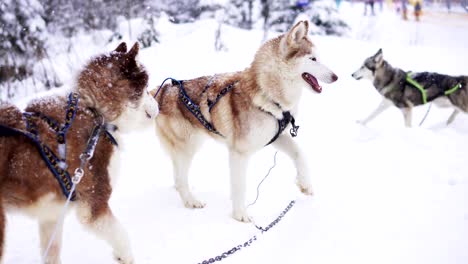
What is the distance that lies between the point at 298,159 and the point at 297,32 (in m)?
1.30

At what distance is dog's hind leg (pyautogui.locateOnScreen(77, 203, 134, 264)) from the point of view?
218 cm

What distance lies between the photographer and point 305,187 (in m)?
3.75

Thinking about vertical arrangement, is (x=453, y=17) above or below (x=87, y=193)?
below

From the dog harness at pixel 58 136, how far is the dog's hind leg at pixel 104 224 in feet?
0.41

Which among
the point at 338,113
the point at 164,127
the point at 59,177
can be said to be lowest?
the point at 338,113

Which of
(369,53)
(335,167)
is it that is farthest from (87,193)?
(369,53)

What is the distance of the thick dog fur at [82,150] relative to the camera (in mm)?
1896

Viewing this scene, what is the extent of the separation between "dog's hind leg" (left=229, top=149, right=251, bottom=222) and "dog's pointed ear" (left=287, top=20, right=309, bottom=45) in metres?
1.16

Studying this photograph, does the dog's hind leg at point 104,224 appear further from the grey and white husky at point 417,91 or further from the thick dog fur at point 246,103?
the grey and white husky at point 417,91

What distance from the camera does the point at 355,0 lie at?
28.6 meters

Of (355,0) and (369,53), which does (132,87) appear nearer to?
(369,53)

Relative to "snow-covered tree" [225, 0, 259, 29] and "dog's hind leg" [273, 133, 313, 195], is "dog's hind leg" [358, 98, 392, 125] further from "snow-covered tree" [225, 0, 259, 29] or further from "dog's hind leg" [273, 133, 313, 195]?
"snow-covered tree" [225, 0, 259, 29]

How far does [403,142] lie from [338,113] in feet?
7.06

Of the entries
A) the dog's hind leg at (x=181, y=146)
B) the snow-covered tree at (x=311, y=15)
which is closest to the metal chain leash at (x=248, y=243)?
the dog's hind leg at (x=181, y=146)
